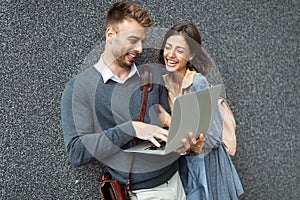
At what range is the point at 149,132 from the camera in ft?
4.67

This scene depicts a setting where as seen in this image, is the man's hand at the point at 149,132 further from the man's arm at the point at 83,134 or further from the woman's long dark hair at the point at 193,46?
the woman's long dark hair at the point at 193,46

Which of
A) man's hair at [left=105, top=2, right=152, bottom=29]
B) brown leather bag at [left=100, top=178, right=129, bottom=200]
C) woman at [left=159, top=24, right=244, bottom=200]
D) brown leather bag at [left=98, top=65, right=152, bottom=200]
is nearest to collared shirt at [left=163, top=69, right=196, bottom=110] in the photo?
woman at [left=159, top=24, right=244, bottom=200]

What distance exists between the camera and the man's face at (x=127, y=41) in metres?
1.41

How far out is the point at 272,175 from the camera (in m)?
2.11

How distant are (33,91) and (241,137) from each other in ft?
3.07

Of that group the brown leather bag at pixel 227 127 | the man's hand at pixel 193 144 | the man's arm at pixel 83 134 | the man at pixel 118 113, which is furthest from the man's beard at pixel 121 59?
the brown leather bag at pixel 227 127

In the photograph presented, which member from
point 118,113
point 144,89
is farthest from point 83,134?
point 144,89

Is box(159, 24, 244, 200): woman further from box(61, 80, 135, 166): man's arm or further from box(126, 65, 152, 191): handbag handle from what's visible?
box(61, 80, 135, 166): man's arm

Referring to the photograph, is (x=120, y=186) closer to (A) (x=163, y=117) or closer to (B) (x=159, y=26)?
(A) (x=163, y=117)

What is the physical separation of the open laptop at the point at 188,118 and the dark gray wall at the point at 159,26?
14.0 inches

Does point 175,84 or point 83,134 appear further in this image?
point 175,84

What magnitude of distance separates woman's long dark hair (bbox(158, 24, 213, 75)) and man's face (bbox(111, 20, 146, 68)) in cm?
19

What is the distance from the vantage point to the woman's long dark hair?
1585mm

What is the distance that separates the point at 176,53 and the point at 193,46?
77mm
